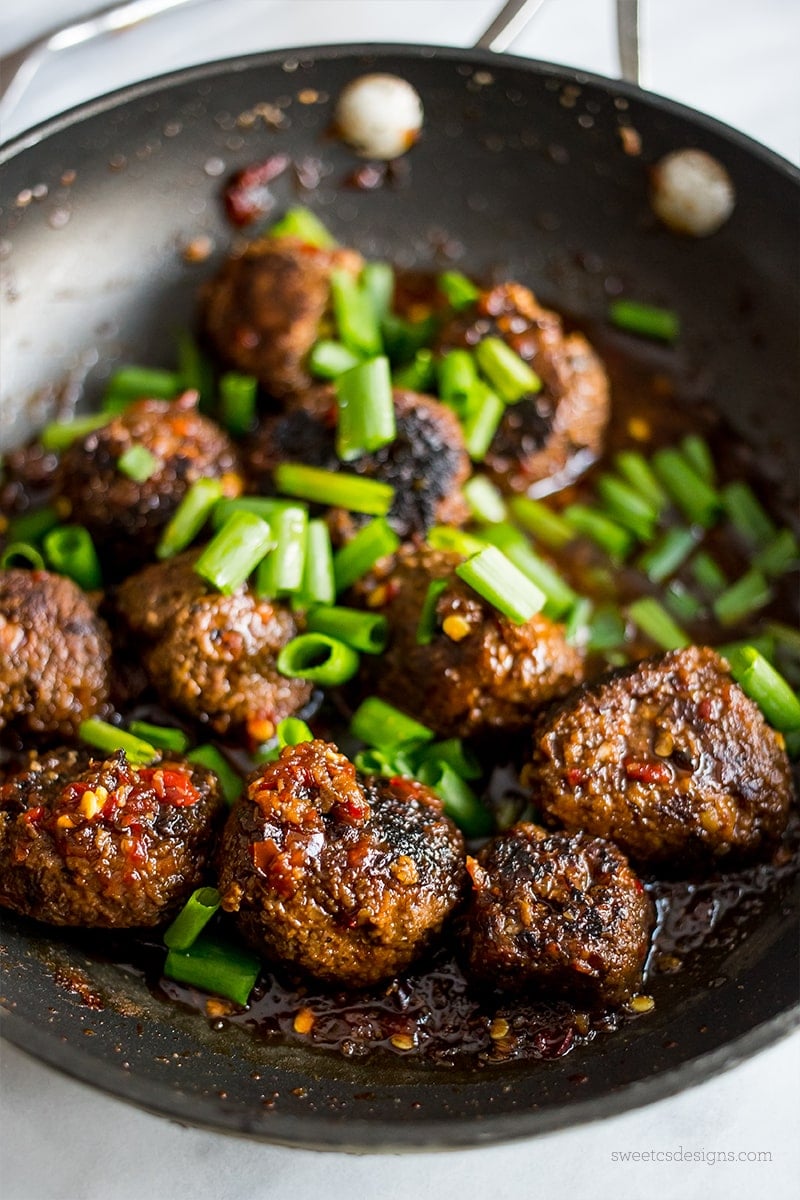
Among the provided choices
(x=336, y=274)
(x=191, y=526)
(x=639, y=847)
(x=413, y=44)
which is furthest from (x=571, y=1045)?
(x=413, y=44)

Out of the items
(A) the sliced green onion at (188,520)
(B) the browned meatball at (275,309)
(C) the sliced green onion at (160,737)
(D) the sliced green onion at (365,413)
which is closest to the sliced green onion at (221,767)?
(C) the sliced green onion at (160,737)

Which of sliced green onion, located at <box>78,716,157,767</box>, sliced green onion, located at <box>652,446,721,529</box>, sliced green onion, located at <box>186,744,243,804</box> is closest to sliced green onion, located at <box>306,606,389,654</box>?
sliced green onion, located at <box>186,744,243,804</box>

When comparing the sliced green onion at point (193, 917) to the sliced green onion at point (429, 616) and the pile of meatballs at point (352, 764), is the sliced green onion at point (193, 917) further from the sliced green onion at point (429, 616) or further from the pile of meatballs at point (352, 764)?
the sliced green onion at point (429, 616)

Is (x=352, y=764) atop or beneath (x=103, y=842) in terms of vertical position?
atop

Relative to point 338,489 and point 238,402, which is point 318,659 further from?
point 238,402

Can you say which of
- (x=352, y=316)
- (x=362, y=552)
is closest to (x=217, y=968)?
(x=362, y=552)

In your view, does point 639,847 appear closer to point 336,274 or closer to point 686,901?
point 686,901
